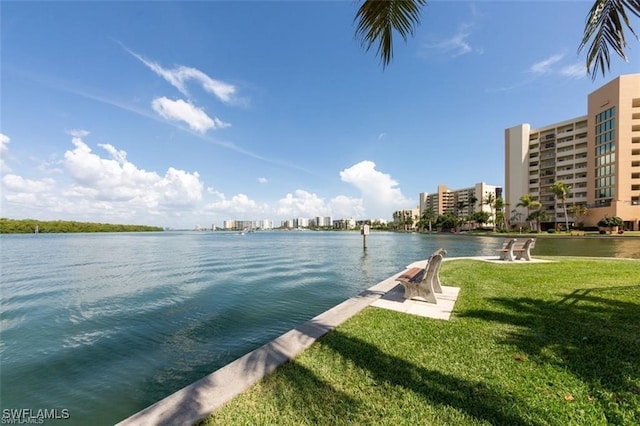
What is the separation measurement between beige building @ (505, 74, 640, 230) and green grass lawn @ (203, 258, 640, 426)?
7583 cm

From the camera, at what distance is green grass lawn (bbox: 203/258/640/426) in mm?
2822

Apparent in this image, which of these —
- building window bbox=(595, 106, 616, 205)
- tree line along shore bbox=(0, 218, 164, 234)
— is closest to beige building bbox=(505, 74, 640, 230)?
building window bbox=(595, 106, 616, 205)

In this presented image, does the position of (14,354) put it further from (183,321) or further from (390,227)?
(390,227)

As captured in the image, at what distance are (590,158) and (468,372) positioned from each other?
90823 mm

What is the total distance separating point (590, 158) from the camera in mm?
66188

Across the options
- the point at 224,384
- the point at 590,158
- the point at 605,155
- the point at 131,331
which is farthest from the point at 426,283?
the point at 590,158

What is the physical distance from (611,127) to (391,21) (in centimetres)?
8665

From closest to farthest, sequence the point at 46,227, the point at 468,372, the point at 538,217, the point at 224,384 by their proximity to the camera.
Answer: the point at 224,384 → the point at 468,372 → the point at 538,217 → the point at 46,227

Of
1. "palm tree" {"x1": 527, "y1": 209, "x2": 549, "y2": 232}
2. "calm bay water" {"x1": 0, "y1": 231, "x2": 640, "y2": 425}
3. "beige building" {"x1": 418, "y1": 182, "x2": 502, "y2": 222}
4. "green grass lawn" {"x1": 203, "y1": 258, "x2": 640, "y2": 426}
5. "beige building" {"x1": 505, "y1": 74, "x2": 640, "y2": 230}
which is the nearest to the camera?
"green grass lawn" {"x1": 203, "y1": 258, "x2": 640, "y2": 426}

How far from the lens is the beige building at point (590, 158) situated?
186 ft

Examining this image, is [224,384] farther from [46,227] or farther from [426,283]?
[46,227]

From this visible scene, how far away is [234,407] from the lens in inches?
119

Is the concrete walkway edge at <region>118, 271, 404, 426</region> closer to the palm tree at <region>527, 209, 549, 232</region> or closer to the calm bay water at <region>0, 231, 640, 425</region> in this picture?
the calm bay water at <region>0, 231, 640, 425</region>

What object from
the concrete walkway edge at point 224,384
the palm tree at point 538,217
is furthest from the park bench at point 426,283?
the palm tree at point 538,217
